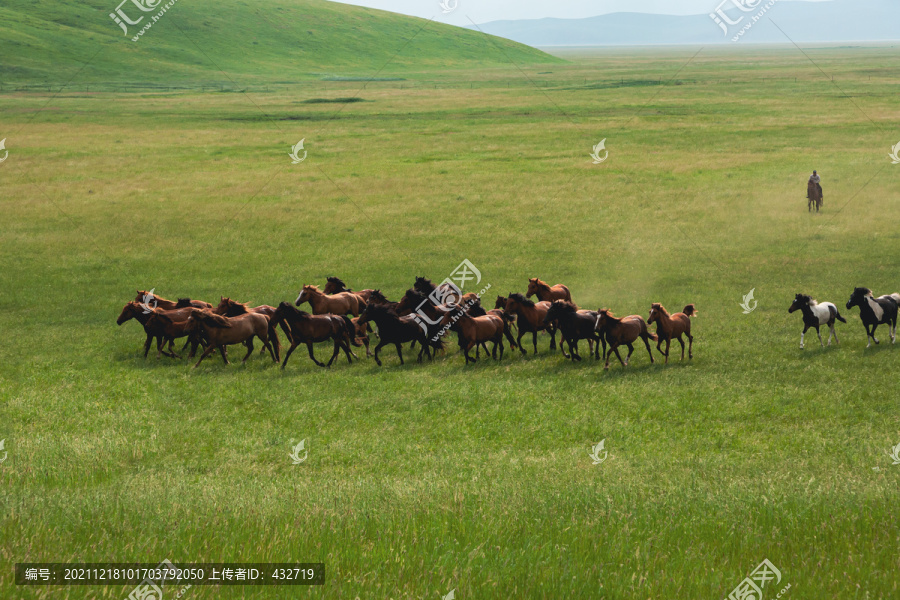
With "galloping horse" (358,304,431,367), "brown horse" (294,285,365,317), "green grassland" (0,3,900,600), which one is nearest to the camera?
"green grassland" (0,3,900,600)

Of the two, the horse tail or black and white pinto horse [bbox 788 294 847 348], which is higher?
black and white pinto horse [bbox 788 294 847 348]

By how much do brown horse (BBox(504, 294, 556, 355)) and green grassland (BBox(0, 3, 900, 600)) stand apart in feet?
4.04

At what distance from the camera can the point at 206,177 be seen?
4766cm

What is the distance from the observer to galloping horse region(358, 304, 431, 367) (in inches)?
722

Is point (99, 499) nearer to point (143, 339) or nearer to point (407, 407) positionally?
point (407, 407)

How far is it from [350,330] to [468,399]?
186 inches

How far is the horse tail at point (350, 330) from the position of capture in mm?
18547

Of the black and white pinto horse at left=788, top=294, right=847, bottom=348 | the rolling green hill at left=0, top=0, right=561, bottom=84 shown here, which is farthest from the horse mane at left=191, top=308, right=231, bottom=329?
the rolling green hill at left=0, top=0, right=561, bottom=84

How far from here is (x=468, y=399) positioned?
15.4 metres

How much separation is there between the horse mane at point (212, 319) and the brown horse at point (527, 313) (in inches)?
266

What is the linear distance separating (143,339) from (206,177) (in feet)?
97.2

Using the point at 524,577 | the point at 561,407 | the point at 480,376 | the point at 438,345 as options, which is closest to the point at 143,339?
the point at 438,345

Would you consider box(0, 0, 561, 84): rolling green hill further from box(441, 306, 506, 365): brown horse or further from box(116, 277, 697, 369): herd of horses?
box(441, 306, 506, 365): brown horse

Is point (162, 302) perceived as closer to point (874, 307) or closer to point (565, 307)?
point (565, 307)
